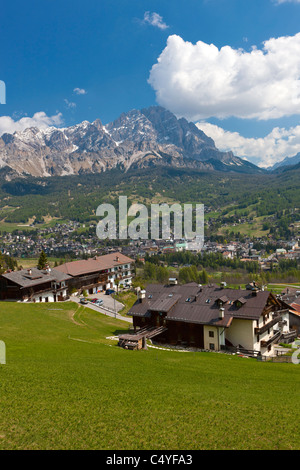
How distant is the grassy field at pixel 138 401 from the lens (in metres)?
13.4

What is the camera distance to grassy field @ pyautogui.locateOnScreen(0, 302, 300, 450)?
43.8 feet

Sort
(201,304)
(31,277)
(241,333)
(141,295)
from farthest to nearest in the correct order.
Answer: (31,277) → (141,295) → (201,304) → (241,333)

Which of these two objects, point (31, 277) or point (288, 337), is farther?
point (31, 277)

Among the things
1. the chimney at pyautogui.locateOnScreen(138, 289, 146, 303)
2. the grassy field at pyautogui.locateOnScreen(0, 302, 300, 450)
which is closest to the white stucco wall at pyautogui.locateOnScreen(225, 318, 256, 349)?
the grassy field at pyautogui.locateOnScreen(0, 302, 300, 450)

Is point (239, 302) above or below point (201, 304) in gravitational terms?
above

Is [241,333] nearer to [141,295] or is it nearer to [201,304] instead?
[201,304]

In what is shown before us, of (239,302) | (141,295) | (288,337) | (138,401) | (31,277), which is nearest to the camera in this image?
(138,401)

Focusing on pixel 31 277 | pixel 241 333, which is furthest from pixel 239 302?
pixel 31 277

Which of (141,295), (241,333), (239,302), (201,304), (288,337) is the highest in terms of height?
(239,302)

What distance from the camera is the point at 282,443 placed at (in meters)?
13.4

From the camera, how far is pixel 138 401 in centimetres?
1758

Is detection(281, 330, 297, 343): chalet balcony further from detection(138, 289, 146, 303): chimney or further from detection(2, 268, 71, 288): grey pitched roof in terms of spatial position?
detection(2, 268, 71, 288): grey pitched roof

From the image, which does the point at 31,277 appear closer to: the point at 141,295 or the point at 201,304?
the point at 141,295

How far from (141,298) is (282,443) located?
131 ft
